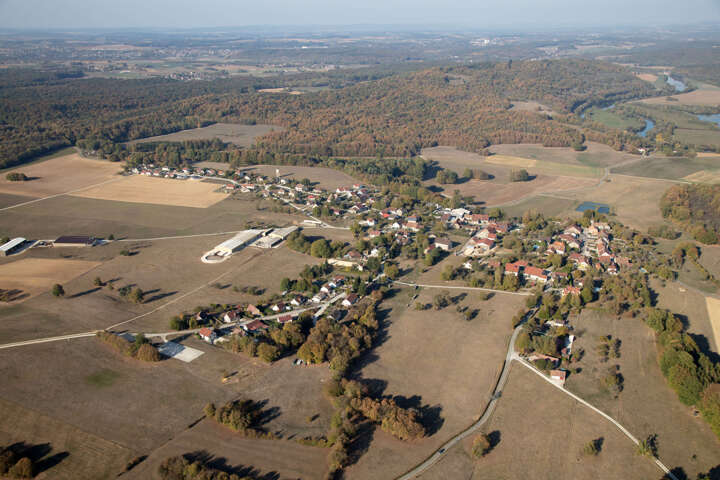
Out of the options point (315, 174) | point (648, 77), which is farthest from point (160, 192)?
point (648, 77)

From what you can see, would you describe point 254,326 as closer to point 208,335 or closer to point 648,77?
point 208,335

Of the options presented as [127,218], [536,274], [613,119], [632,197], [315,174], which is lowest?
[536,274]

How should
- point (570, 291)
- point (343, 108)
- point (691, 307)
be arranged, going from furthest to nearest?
point (343, 108), point (570, 291), point (691, 307)

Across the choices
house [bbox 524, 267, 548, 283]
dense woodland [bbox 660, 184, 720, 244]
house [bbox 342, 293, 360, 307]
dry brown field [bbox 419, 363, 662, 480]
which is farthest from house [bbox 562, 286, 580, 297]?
dense woodland [bbox 660, 184, 720, 244]

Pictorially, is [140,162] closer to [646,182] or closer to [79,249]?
[79,249]

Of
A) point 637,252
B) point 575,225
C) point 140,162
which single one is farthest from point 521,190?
point 140,162
